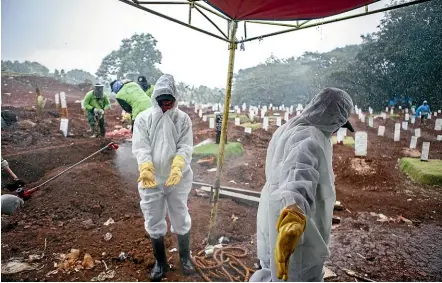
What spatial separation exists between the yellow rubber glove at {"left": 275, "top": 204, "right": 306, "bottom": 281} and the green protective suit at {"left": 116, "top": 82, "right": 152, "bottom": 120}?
146 inches

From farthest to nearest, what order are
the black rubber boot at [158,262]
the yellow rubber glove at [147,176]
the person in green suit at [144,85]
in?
the person in green suit at [144,85], the black rubber boot at [158,262], the yellow rubber glove at [147,176]

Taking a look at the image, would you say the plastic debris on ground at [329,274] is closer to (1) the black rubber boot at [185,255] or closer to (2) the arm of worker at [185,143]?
(1) the black rubber boot at [185,255]

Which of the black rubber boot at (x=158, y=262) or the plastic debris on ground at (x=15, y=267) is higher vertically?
the black rubber boot at (x=158, y=262)

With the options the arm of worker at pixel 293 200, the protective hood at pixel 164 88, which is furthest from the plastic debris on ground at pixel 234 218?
the arm of worker at pixel 293 200

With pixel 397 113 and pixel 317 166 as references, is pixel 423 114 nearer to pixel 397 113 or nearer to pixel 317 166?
pixel 397 113

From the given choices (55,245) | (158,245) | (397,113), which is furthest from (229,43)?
(397,113)

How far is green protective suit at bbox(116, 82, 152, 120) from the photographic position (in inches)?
185

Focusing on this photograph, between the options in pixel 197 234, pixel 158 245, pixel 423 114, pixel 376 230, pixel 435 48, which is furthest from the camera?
pixel 423 114

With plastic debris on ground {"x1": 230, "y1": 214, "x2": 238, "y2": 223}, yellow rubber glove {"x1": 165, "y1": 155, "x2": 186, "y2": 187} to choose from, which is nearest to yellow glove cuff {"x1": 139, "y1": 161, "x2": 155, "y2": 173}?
yellow rubber glove {"x1": 165, "y1": 155, "x2": 186, "y2": 187}

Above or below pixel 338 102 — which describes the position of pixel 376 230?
below

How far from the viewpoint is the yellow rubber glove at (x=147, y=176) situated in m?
2.34

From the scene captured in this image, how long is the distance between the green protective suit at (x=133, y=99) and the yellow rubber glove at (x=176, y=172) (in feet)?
8.00

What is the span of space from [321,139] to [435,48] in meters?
7.03

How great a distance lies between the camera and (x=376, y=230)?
3.78 meters
